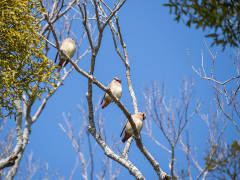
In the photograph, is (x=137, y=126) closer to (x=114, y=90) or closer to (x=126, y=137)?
(x=126, y=137)

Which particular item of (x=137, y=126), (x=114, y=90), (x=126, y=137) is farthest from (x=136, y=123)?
(x=114, y=90)

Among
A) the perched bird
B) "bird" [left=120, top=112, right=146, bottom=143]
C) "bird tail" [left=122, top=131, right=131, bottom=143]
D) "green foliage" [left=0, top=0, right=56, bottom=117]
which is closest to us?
"green foliage" [left=0, top=0, right=56, bottom=117]

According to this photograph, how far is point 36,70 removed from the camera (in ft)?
12.7

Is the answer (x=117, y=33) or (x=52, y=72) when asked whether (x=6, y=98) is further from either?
(x=117, y=33)

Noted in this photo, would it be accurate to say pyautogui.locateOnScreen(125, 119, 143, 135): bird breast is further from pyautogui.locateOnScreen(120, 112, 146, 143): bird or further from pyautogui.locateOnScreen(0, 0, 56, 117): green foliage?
pyautogui.locateOnScreen(0, 0, 56, 117): green foliage

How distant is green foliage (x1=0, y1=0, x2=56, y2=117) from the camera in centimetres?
352

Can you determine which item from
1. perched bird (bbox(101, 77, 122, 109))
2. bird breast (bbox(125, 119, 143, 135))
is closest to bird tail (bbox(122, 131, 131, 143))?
bird breast (bbox(125, 119, 143, 135))

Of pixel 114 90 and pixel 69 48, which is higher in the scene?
pixel 69 48

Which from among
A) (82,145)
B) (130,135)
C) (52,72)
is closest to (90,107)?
(52,72)

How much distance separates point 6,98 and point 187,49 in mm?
2819

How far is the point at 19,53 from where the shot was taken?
3.73 metres

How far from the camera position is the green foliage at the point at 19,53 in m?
3.52

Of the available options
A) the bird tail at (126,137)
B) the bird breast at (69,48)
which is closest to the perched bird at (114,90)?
the bird tail at (126,137)

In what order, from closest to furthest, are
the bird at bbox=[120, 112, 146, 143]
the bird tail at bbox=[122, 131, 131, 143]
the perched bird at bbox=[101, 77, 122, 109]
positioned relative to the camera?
the bird at bbox=[120, 112, 146, 143] → the bird tail at bbox=[122, 131, 131, 143] → the perched bird at bbox=[101, 77, 122, 109]
